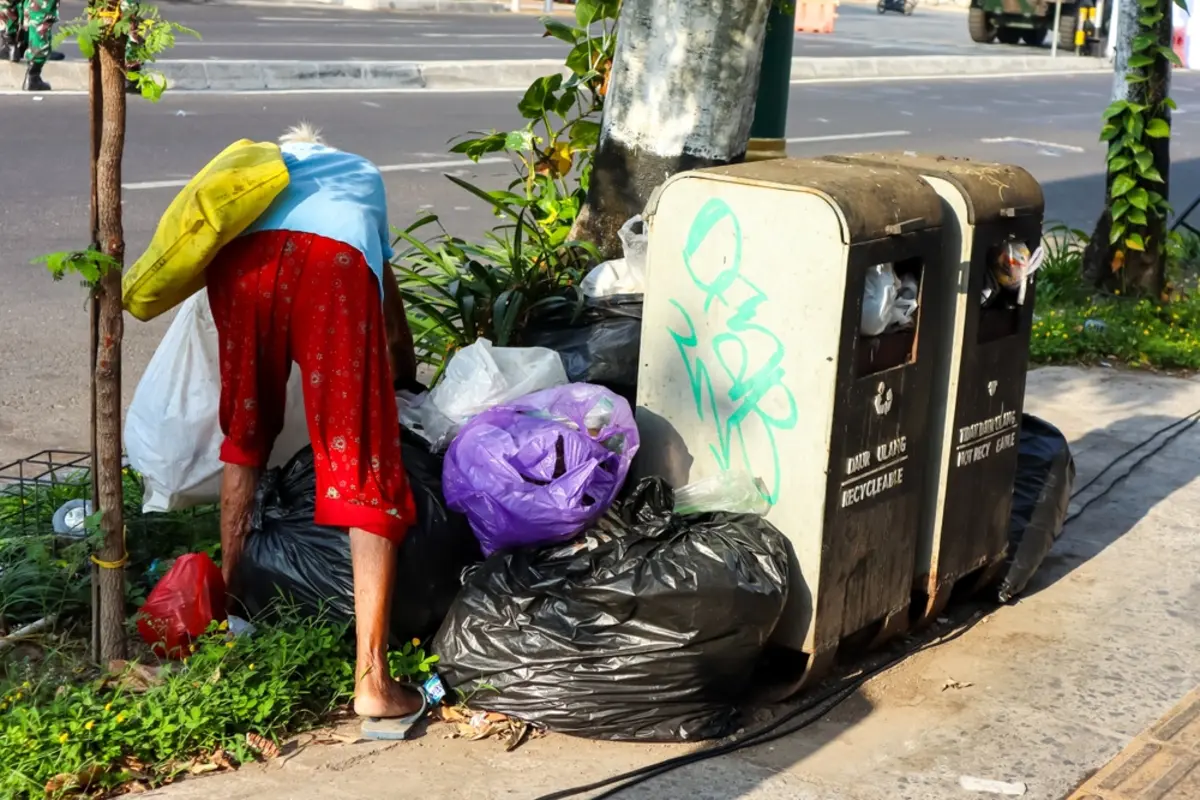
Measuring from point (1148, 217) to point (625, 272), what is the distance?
14.8 feet

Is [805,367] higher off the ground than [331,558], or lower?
higher

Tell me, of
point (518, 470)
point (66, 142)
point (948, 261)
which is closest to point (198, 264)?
point (518, 470)

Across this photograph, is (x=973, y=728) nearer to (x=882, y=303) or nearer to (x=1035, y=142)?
(x=882, y=303)

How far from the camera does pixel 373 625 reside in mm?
3133

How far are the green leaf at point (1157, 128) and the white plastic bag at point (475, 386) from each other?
484 centimetres

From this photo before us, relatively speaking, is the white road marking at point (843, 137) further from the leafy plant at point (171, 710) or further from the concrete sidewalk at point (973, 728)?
the leafy plant at point (171, 710)

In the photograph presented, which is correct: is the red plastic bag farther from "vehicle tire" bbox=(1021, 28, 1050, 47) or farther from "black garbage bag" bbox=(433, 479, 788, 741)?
"vehicle tire" bbox=(1021, 28, 1050, 47)

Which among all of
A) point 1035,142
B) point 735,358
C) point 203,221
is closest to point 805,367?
point 735,358

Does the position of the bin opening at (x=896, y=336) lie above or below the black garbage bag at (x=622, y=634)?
above

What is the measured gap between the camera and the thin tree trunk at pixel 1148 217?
24.4 feet

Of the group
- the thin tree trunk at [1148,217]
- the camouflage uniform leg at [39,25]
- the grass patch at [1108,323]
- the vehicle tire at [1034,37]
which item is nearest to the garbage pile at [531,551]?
the grass patch at [1108,323]

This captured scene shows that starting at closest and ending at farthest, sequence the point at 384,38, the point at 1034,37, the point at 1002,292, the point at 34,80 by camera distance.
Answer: the point at 1002,292 < the point at 34,80 < the point at 384,38 < the point at 1034,37

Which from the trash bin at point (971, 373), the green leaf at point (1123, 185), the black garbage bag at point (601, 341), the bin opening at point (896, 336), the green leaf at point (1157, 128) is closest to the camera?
the bin opening at point (896, 336)

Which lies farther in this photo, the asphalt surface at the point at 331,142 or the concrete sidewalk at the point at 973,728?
the asphalt surface at the point at 331,142
